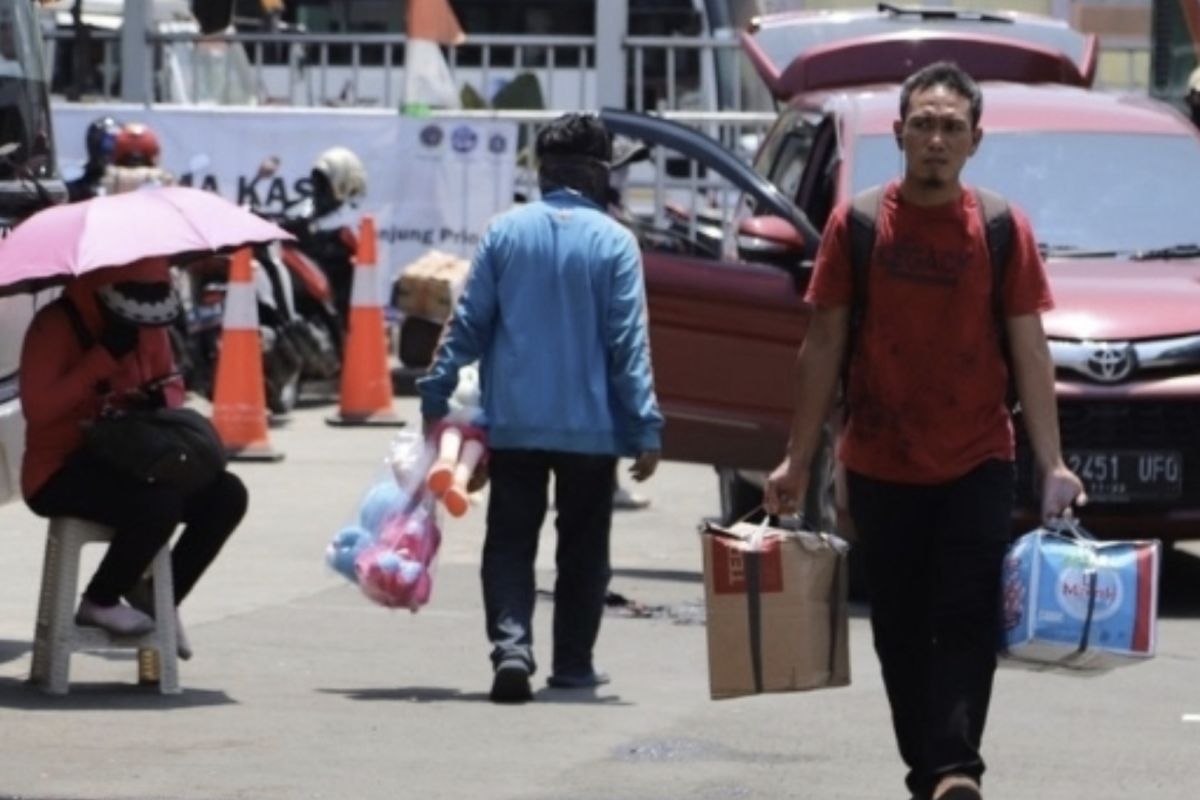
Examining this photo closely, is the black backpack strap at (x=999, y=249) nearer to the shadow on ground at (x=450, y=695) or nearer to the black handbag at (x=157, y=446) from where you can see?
the shadow on ground at (x=450, y=695)

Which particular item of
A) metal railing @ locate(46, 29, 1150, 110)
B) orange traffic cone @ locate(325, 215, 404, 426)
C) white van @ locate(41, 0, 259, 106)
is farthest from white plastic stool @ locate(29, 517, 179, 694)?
white van @ locate(41, 0, 259, 106)

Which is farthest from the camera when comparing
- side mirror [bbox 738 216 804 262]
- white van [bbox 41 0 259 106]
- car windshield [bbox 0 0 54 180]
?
white van [bbox 41 0 259 106]

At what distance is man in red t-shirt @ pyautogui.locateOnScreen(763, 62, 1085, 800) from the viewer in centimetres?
720

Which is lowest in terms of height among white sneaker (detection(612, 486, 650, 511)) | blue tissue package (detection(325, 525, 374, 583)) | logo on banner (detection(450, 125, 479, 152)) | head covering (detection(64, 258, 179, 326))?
white sneaker (detection(612, 486, 650, 511))

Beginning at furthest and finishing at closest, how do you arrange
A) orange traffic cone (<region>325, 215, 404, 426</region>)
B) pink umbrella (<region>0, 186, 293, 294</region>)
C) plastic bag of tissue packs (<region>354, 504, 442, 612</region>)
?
orange traffic cone (<region>325, 215, 404, 426</region>), plastic bag of tissue packs (<region>354, 504, 442, 612</region>), pink umbrella (<region>0, 186, 293, 294</region>)

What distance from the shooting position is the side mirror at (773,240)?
40.1 feet

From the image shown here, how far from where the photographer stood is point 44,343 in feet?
30.9

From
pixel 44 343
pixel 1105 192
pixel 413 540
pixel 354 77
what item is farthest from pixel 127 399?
pixel 354 77

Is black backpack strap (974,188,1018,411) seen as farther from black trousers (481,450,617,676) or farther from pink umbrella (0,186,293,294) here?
pink umbrella (0,186,293,294)

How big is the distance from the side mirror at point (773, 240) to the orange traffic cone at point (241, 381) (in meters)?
4.53

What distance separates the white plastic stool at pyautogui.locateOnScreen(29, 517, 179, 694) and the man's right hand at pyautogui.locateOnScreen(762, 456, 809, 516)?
2741mm

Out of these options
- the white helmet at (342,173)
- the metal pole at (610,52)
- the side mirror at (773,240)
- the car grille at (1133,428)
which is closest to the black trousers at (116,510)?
the side mirror at (773,240)

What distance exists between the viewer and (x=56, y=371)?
9414 mm

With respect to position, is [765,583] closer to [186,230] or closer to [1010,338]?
[1010,338]
